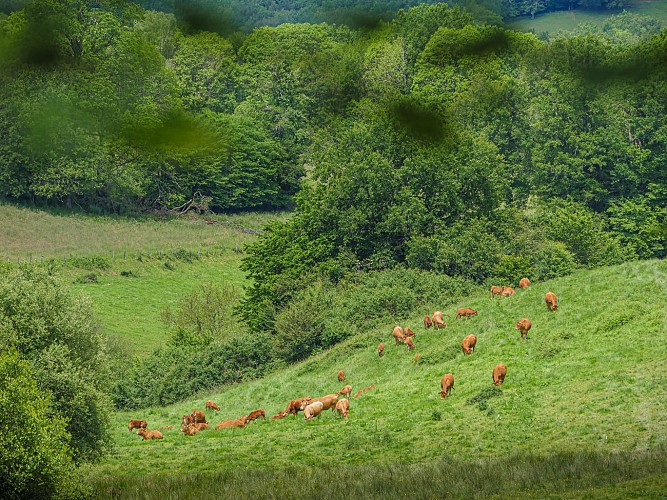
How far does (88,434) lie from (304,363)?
19033mm

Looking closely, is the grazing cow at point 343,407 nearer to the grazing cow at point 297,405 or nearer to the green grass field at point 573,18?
the grazing cow at point 297,405

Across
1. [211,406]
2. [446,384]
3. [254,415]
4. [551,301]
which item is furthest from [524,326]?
[211,406]

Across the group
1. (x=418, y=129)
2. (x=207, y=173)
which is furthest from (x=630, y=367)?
(x=207, y=173)

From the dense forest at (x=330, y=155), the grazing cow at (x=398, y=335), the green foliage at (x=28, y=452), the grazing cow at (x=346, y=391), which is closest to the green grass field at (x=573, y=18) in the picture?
the dense forest at (x=330, y=155)

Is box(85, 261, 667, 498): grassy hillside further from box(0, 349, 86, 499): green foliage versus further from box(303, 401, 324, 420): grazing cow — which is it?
box(0, 349, 86, 499): green foliage

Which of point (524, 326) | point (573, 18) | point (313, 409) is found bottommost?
point (313, 409)

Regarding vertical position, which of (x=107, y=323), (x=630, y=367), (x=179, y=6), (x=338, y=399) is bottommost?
(x=107, y=323)

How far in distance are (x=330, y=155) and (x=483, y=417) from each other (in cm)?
4472

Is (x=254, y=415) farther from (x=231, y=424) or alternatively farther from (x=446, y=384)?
(x=446, y=384)

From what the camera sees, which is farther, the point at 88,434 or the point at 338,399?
the point at 338,399

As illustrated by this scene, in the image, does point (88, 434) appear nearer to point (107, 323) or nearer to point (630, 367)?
point (630, 367)

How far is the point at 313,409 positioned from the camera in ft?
121

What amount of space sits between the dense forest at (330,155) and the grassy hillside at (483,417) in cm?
515

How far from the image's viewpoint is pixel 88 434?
108ft
